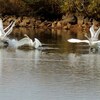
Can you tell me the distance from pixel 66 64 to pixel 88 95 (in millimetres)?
7497

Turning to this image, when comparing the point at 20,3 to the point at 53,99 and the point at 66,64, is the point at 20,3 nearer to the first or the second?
the point at 66,64

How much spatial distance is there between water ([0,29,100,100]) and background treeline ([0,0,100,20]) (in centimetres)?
3606

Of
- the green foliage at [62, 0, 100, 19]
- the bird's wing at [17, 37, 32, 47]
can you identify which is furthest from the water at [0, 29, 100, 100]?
the green foliage at [62, 0, 100, 19]

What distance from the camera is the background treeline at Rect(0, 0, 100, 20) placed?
6675cm

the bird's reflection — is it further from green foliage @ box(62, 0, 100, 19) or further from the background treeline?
the background treeline

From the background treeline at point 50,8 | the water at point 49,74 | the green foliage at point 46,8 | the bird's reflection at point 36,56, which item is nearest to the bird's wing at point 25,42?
the bird's reflection at point 36,56

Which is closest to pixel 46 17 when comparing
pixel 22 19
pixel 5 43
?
pixel 22 19

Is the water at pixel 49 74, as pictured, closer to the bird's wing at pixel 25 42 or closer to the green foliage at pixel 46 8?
the bird's wing at pixel 25 42

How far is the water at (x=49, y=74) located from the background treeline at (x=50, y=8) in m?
36.1

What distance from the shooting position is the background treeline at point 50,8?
219ft

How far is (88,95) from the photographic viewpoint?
17.1 m

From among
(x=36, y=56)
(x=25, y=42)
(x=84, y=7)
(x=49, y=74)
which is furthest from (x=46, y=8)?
(x=49, y=74)

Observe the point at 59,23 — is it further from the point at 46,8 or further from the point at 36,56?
the point at 36,56

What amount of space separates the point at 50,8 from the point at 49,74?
52.0 m
